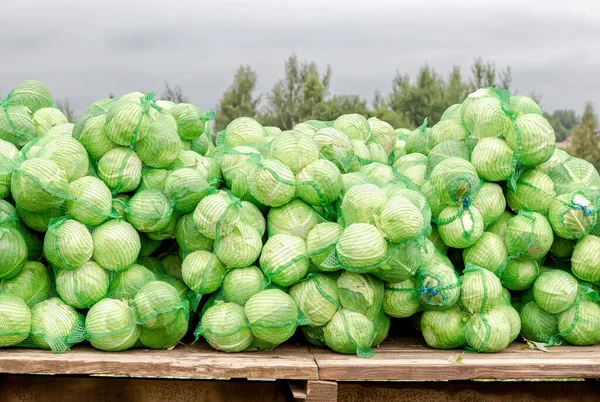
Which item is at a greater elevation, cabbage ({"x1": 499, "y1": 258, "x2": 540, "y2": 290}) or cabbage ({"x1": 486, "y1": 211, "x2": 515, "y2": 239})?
cabbage ({"x1": 486, "y1": 211, "x2": 515, "y2": 239})

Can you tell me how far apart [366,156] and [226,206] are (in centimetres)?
123

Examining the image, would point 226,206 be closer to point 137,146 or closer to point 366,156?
point 137,146

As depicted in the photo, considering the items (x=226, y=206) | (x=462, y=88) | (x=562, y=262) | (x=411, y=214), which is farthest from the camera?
(x=462, y=88)

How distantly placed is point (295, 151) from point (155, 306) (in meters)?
1.12

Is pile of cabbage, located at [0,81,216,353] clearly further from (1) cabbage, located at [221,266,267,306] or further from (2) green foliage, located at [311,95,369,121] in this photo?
(2) green foliage, located at [311,95,369,121]

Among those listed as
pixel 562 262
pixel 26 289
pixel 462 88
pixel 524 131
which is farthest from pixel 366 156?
pixel 462 88

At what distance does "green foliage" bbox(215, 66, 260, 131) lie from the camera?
81.0ft

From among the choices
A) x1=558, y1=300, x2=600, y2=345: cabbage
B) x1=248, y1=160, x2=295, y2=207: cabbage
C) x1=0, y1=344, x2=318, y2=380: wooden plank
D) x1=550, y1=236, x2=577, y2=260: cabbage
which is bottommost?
x1=558, y1=300, x2=600, y2=345: cabbage

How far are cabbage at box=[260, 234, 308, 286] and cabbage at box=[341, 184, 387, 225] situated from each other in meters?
0.29

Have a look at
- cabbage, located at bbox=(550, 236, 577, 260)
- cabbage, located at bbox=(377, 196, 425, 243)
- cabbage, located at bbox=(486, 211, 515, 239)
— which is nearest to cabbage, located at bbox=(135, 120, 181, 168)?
cabbage, located at bbox=(377, 196, 425, 243)

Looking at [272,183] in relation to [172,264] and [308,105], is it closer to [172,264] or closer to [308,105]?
[172,264]

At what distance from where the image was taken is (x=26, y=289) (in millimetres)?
3477

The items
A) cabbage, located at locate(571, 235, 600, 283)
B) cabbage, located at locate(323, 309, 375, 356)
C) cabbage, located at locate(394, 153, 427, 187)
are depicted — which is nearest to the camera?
cabbage, located at locate(323, 309, 375, 356)

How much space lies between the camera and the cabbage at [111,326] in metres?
3.29
